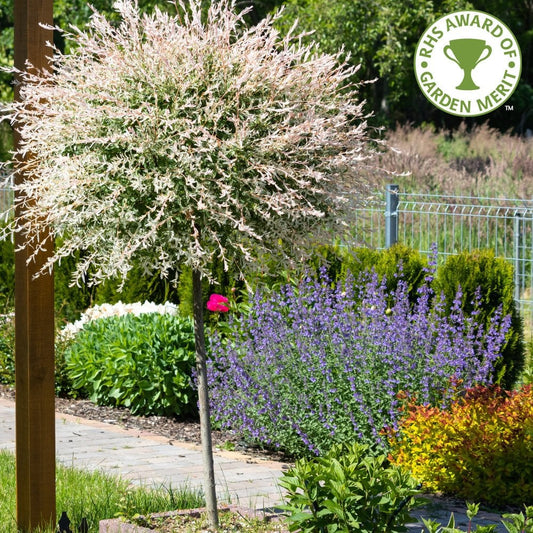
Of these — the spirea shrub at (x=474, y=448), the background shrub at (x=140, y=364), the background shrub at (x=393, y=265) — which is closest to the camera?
the spirea shrub at (x=474, y=448)

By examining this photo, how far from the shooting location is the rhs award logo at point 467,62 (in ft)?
57.6

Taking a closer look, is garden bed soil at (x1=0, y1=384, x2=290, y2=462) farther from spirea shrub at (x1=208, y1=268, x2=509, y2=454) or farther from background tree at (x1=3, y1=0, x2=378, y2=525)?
background tree at (x1=3, y1=0, x2=378, y2=525)

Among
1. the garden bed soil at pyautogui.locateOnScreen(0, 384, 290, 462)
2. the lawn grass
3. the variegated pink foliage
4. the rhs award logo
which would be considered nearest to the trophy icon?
the rhs award logo

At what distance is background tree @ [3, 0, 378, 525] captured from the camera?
392cm

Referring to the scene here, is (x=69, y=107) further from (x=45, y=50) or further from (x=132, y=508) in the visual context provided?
(x=132, y=508)

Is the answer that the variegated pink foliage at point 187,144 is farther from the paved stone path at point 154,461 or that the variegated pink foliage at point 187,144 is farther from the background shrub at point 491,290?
the background shrub at point 491,290

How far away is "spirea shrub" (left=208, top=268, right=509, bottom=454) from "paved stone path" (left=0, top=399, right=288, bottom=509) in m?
0.32

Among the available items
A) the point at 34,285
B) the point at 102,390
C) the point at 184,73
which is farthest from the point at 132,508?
the point at 102,390

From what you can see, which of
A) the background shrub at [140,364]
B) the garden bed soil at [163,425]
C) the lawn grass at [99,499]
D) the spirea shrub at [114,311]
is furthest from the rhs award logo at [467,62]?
the lawn grass at [99,499]

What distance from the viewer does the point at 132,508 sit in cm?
457

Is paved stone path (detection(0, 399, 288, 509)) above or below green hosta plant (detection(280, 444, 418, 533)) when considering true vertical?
below

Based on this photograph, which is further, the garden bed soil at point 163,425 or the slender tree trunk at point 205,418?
the garden bed soil at point 163,425

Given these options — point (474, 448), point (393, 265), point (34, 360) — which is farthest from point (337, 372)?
point (34, 360)

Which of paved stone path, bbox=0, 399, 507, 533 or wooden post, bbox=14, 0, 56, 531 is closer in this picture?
wooden post, bbox=14, 0, 56, 531
